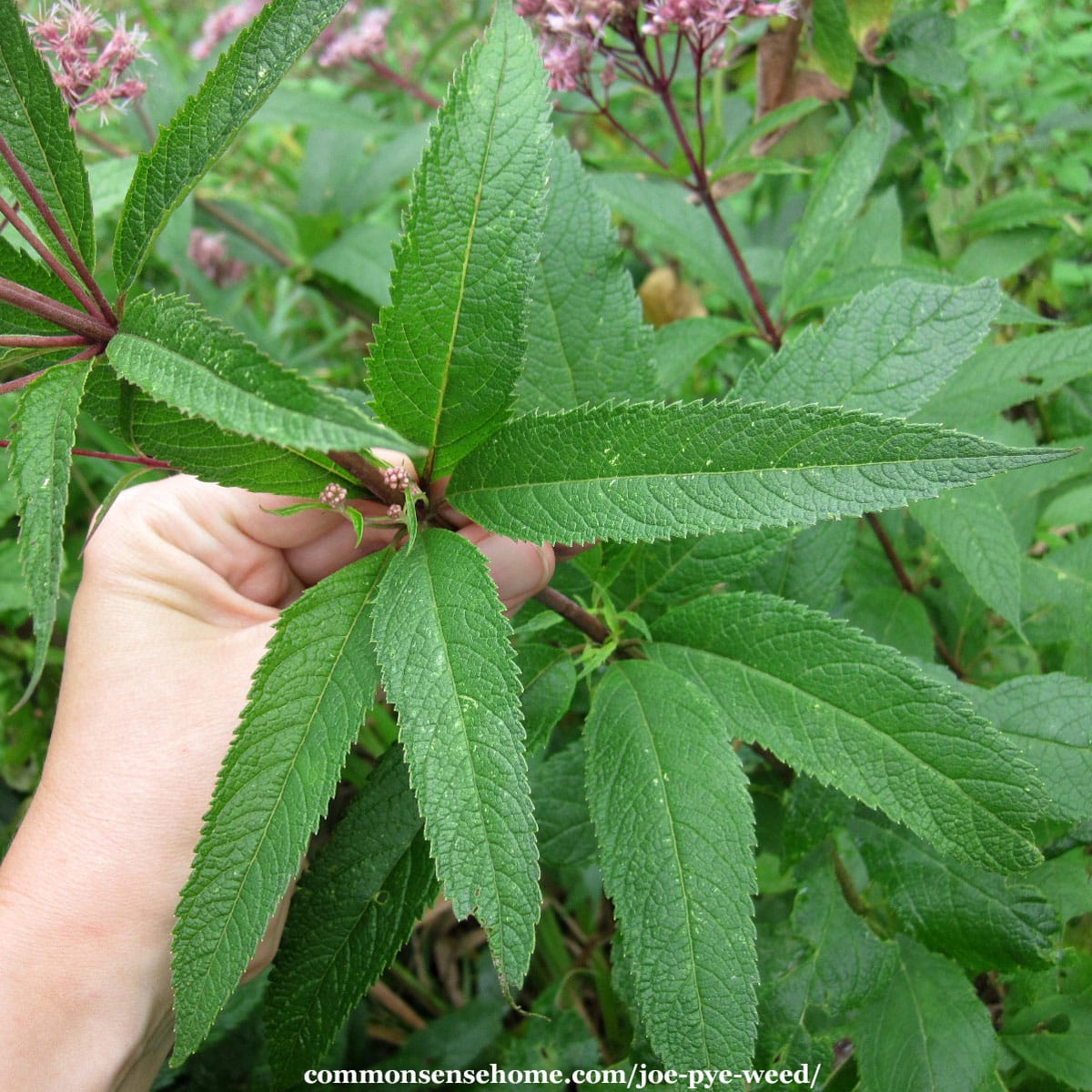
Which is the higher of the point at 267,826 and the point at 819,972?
the point at 267,826

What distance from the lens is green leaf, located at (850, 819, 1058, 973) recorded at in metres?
1.46

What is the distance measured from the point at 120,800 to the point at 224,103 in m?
1.03

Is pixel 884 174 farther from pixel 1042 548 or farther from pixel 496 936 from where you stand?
pixel 496 936

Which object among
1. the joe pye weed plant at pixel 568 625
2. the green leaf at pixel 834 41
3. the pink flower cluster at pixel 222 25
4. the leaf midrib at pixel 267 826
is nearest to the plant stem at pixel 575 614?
the joe pye weed plant at pixel 568 625

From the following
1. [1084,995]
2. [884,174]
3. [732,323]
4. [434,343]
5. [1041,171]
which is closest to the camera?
[434,343]

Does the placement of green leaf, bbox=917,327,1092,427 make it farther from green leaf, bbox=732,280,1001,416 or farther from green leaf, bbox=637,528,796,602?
green leaf, bbox=637,528,796,602

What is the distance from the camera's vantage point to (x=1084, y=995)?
5.31 ft

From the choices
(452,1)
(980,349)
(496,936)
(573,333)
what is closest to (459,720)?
(496,936)

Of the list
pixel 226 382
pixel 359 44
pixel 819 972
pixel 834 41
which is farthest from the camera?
pixel 359 44

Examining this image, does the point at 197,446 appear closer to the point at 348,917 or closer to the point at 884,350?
the point at 348,917

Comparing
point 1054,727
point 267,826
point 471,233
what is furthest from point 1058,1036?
point 471,233

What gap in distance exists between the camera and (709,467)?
1.00 metres

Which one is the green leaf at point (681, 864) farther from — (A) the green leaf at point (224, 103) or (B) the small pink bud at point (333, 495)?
(A) the green leaf at point (224, 103)

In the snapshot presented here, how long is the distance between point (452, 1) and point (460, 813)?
17.7ft
